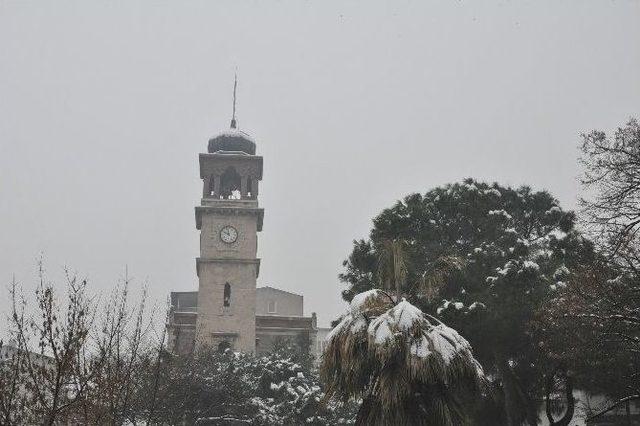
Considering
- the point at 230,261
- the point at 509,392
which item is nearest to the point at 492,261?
the point at 509,392

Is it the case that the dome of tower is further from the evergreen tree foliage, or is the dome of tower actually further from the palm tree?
the palm tree

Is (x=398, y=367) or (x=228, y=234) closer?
(x=398, y=367)

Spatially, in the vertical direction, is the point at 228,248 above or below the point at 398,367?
above

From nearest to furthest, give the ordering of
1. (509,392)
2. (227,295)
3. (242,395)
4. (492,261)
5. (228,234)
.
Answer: (509,392), (492,261), (242,395), (227,295), (228,234)

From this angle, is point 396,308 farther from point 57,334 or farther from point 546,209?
point 546,209

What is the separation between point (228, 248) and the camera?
4572 cm

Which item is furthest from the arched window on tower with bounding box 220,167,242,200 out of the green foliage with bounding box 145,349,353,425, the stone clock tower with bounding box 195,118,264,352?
the green foliage with bounding box 145,349,353,425

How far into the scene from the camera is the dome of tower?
48.7 m

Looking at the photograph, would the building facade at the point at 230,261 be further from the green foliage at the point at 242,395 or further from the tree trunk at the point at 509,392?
the tree trunk at the point at 509,392

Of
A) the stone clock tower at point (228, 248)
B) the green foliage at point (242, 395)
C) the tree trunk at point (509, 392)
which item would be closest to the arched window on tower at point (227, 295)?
the stone clock tower at point (228, 248)

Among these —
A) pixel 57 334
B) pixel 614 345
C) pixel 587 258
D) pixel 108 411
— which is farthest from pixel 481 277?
pixel 57 334

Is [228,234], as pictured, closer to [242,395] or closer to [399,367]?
[242,395]

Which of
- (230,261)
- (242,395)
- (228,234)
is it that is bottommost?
(242,395)

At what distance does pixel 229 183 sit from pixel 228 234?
4.23 metres
